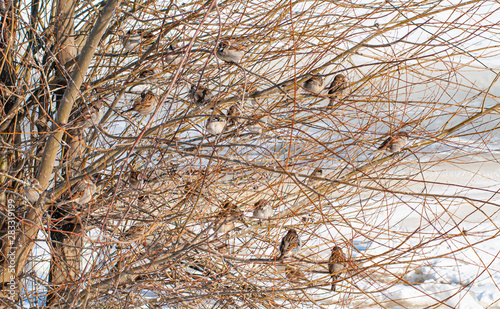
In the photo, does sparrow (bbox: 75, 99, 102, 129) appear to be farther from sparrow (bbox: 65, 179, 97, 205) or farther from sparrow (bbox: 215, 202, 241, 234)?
sparrow (bbox: 215, 202, 241, 234)

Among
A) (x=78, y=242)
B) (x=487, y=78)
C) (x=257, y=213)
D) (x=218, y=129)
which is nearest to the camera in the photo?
(x=218, y=129)

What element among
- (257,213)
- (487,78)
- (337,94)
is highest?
(487,78)

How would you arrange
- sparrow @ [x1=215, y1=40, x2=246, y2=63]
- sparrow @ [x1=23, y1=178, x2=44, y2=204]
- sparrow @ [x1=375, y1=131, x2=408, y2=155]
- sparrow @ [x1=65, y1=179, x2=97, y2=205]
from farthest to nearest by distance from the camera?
sparrow @ [x1=375, y1=131, x2=408, y2=155], sparrow @ [x1=65, y1=179, x2=97, y2=205], sparrow @ [x1=23, y1=178, x2=44, y2=204], sparrow @ [x1=215, y1=40, x2=246, y2=63]

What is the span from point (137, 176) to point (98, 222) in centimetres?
51

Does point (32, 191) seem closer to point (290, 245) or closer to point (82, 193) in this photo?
point (82, 193)

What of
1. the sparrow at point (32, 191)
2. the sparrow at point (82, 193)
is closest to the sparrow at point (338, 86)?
the sparrow at point (82, 193)

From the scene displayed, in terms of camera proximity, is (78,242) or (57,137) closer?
(57,137)

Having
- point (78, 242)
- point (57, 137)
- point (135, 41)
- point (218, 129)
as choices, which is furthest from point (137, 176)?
point (78, 242)

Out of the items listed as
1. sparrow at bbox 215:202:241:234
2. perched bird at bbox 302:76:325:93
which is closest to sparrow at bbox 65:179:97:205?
sparrow at bbox 215:202:241:234

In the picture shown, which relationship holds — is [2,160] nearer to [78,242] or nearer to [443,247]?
[78,242]

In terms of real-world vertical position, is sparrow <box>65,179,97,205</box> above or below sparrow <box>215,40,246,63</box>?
below

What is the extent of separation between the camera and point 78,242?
9.46ft

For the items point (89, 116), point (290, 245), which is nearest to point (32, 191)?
point (89, 116)

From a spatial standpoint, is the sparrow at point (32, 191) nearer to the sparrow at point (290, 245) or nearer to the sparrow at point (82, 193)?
the sparrow at point (82, 193)
